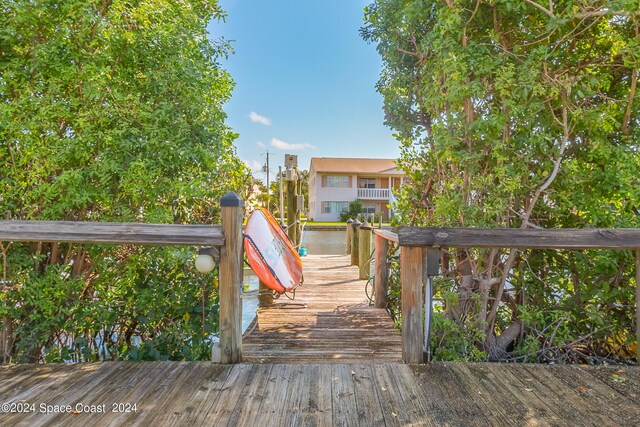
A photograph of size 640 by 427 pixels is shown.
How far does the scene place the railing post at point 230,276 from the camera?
2.11 m

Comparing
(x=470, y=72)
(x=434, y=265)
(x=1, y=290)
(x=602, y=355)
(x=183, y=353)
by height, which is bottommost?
(x=602, y=355)

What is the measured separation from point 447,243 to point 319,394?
3.80 feet

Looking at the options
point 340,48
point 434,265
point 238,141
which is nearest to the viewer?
point 434,265

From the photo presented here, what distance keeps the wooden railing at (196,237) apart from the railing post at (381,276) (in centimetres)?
199

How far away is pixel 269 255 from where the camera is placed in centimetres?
342

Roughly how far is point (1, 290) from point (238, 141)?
85.6 inches

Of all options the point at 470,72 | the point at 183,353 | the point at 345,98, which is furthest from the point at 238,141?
the point at 345,98

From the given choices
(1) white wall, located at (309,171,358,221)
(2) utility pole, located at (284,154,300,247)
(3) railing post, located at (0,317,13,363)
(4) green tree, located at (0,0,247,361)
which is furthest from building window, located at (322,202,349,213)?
(3) railing post, located at (0,317,13,363)

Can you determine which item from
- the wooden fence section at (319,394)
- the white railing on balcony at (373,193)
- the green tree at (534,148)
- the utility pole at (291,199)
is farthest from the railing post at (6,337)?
the white railing on balcony at (373,193)

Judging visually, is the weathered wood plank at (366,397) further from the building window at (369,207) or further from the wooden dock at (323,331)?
the building window at (369,207)

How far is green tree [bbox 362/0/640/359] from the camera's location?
8.16 feet

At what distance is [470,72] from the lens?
108 inches

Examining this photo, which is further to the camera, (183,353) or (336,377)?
(183,353)

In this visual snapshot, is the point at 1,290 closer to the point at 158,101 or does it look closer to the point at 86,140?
the point at 86,140
